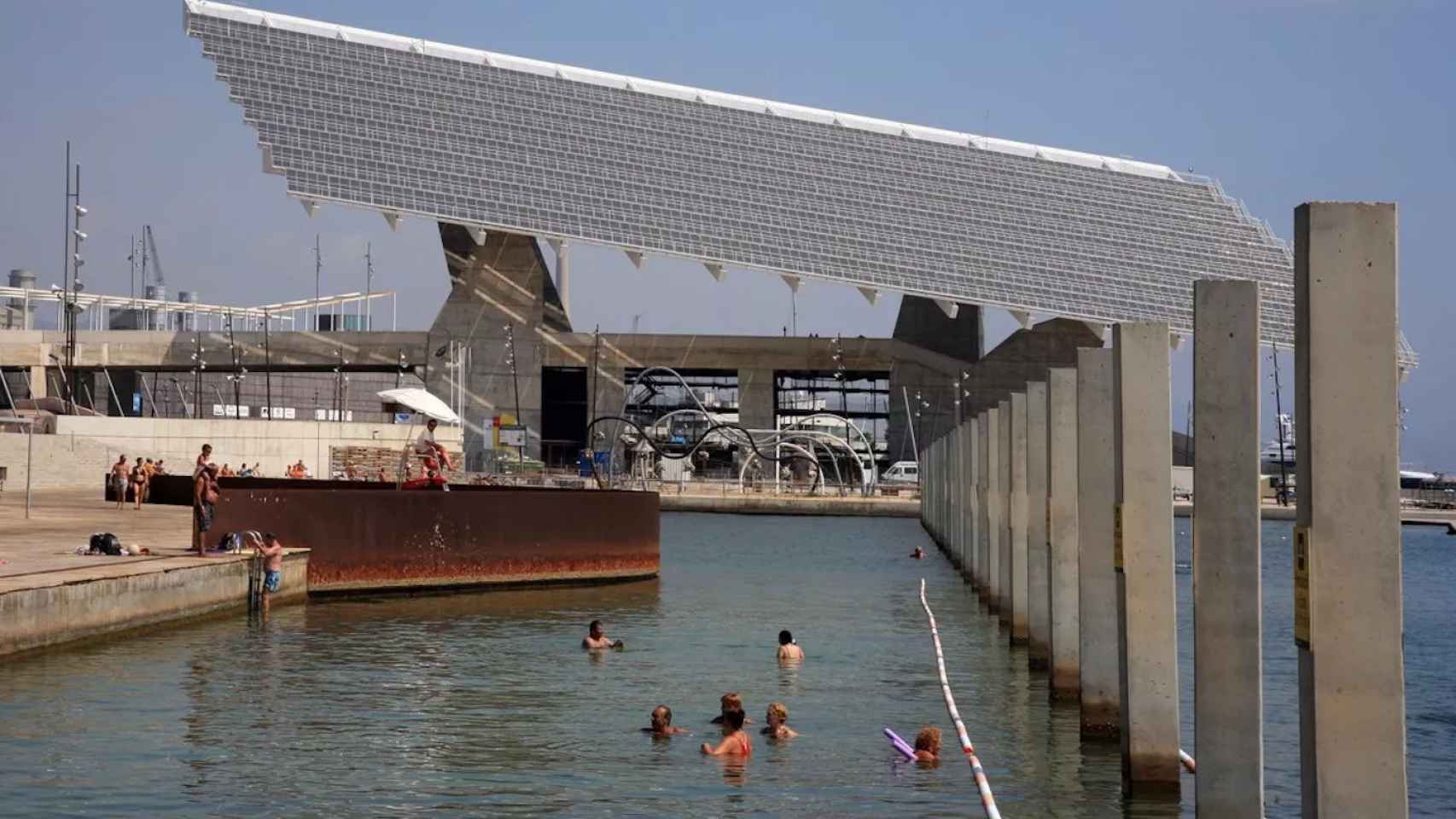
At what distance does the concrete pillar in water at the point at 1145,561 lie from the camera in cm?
1269

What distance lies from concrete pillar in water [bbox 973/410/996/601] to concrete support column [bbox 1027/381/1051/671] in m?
7.93

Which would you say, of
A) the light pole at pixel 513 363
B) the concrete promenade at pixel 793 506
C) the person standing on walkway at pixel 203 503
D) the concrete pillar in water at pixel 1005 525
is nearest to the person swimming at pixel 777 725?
the concrete pillar in water at pixel 1005 525

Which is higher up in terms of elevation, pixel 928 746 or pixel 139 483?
pixel 139 483

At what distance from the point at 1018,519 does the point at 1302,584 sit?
14.9 meters

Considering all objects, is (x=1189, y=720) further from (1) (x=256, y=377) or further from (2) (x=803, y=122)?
(1) (x=256, y=377)

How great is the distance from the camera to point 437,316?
8094 cm

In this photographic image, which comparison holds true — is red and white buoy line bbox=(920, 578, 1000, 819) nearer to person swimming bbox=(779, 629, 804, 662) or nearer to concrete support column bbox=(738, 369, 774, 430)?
person swimming bbox=(779, 629, 804, 662)

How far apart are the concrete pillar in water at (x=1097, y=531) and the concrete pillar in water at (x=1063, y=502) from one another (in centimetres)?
227

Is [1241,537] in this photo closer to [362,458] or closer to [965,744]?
[965,744]

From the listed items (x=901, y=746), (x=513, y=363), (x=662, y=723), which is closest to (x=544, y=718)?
(x=662, y=723)

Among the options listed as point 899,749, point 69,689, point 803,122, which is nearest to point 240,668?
point 69,689

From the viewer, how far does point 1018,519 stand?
23797 millimetres

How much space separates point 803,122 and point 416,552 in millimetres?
57750

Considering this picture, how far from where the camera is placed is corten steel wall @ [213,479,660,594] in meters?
26.6
